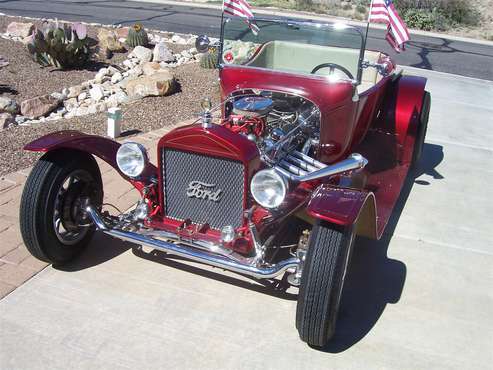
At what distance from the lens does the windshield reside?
3943mm

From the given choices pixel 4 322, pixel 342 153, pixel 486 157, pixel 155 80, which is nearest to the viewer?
pixel 4 322

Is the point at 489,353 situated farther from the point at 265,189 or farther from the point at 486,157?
the point at 486,157

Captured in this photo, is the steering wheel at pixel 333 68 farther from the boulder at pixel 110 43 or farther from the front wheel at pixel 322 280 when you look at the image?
the boulder at pixel 110 43

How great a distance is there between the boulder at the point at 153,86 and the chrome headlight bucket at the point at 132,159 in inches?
156

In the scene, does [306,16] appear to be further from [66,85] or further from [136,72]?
[66,85]

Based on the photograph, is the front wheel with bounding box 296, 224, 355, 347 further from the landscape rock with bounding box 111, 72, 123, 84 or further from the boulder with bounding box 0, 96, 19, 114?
the landscape rock with bounding box 111, 72, 123, 84

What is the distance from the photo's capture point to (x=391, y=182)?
4168 millimetres

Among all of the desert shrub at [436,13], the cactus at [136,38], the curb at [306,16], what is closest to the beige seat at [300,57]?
the cactus at [136,38]

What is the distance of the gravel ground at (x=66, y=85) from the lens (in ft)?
16.6

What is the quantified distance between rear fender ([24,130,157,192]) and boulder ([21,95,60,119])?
3.94 meters

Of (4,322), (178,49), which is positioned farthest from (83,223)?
(178,49)

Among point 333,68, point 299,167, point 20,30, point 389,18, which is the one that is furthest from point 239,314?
point 20,30

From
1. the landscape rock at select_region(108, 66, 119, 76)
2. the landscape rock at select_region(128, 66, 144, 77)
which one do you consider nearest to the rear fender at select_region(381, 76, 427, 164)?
the landscape rock at select_region(128, 66, 144, 77)

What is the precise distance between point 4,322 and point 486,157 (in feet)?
16.6
